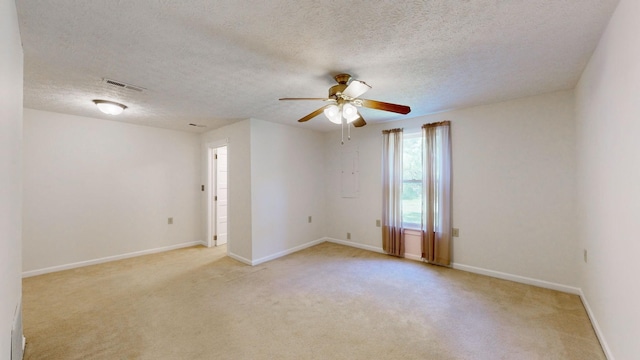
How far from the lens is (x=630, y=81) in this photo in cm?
146

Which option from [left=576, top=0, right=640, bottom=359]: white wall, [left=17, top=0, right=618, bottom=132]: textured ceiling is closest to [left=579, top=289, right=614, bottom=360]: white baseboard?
[left=576, top=0, right=640, bottom=359]: white wall

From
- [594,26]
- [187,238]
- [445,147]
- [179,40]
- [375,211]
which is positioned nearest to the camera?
[594,26]

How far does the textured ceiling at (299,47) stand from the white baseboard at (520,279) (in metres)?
2.29

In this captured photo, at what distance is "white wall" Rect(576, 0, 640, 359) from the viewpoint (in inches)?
56.1

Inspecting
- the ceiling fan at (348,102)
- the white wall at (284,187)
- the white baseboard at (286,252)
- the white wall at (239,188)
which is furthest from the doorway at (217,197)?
the ceiling fan at (348,102)

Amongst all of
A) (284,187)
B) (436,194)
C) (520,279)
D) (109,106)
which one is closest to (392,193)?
(436,194)

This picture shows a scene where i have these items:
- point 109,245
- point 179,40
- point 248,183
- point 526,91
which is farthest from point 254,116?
point 526,91

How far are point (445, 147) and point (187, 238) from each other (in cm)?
508

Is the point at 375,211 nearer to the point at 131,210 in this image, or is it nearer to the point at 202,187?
the point at 202,187

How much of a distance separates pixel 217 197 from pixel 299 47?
4.06 metres

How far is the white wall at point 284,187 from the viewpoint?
4.12 m

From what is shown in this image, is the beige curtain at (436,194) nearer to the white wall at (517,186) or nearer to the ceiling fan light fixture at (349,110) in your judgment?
the white wall at (517,186)

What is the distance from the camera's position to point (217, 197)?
521 cm

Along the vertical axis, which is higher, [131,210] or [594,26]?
[594,26]
